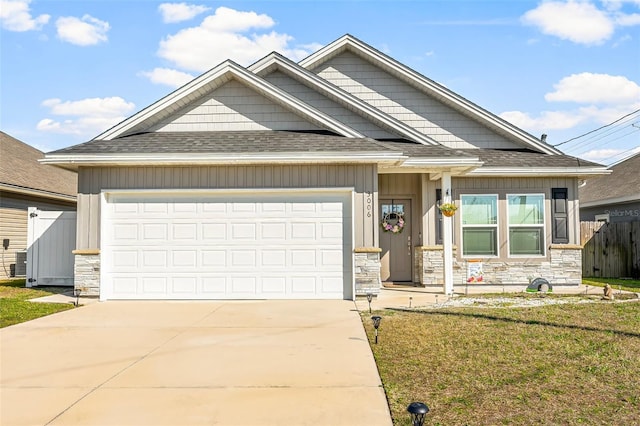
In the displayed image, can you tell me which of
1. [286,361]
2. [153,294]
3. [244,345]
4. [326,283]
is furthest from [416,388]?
[153,294]

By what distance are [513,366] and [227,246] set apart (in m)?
6.51

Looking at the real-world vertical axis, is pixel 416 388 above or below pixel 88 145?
below

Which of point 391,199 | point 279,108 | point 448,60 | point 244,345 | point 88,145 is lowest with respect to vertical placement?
point 244,345

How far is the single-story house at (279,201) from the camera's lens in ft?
32.4

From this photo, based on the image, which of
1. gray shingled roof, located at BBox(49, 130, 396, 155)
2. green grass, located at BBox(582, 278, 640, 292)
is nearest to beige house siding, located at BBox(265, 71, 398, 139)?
gray shingled roof, located at BBox(49, 130, 396, 155)

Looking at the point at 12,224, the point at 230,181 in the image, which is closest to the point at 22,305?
the point at 230,181

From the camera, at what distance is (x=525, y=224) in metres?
12.1

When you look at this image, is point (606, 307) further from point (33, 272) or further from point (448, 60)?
point (33, 272)

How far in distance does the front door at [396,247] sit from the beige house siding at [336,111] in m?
1.96

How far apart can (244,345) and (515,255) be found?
851cm

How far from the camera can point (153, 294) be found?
10047 mm

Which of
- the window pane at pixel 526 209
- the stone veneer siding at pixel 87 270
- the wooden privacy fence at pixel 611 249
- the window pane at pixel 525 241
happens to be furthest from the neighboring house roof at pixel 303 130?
the wooden privacy fence at pixel 611 249

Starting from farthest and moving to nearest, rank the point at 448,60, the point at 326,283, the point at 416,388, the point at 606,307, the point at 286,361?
1. the point at 448,60
2. the point at 326,283
3. the point at 606,307
4. the point at 286,361
5. the point at 416,388

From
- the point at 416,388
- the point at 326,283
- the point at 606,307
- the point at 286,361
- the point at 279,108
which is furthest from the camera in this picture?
the point at 279,108
